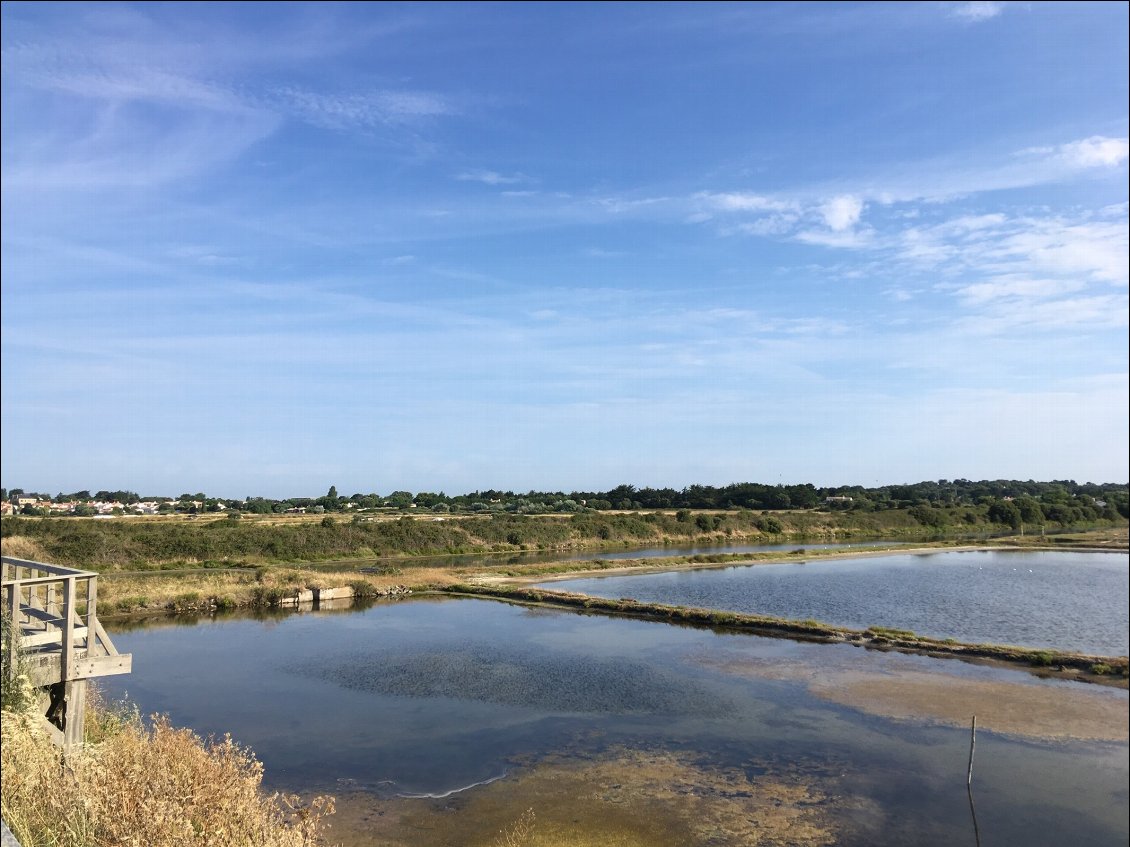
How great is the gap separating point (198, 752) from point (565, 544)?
72957mm

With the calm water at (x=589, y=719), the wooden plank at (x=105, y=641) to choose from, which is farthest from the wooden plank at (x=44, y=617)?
the calm water at (x=589, y=719)

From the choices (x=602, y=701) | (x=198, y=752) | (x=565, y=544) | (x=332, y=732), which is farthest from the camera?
(x=565, y=544)

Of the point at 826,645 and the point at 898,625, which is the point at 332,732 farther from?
the point at 898,625

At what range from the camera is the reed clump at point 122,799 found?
27.0 ft

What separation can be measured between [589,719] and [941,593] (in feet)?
115

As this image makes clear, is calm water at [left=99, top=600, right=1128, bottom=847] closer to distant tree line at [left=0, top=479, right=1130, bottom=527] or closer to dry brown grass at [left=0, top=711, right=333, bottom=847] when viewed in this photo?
dry brown grass at [left=0, top=711, right=333, bottom=847]

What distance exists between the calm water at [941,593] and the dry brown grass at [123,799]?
3226 cm

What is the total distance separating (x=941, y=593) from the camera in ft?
159

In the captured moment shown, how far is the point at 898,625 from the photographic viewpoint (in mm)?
37906

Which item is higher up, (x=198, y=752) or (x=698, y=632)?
(x=198, y=752)

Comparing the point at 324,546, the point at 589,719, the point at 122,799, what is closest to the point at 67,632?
the point at 122,799

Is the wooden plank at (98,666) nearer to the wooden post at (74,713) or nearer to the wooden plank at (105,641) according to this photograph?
the wooden post at (74,713)

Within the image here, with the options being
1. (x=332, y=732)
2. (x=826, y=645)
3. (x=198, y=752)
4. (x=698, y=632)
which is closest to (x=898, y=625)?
(x=826, y=645)

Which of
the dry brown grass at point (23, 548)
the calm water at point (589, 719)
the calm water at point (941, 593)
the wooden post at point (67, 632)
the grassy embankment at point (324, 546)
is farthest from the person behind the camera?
the dry brown grass at point (23, 548)
